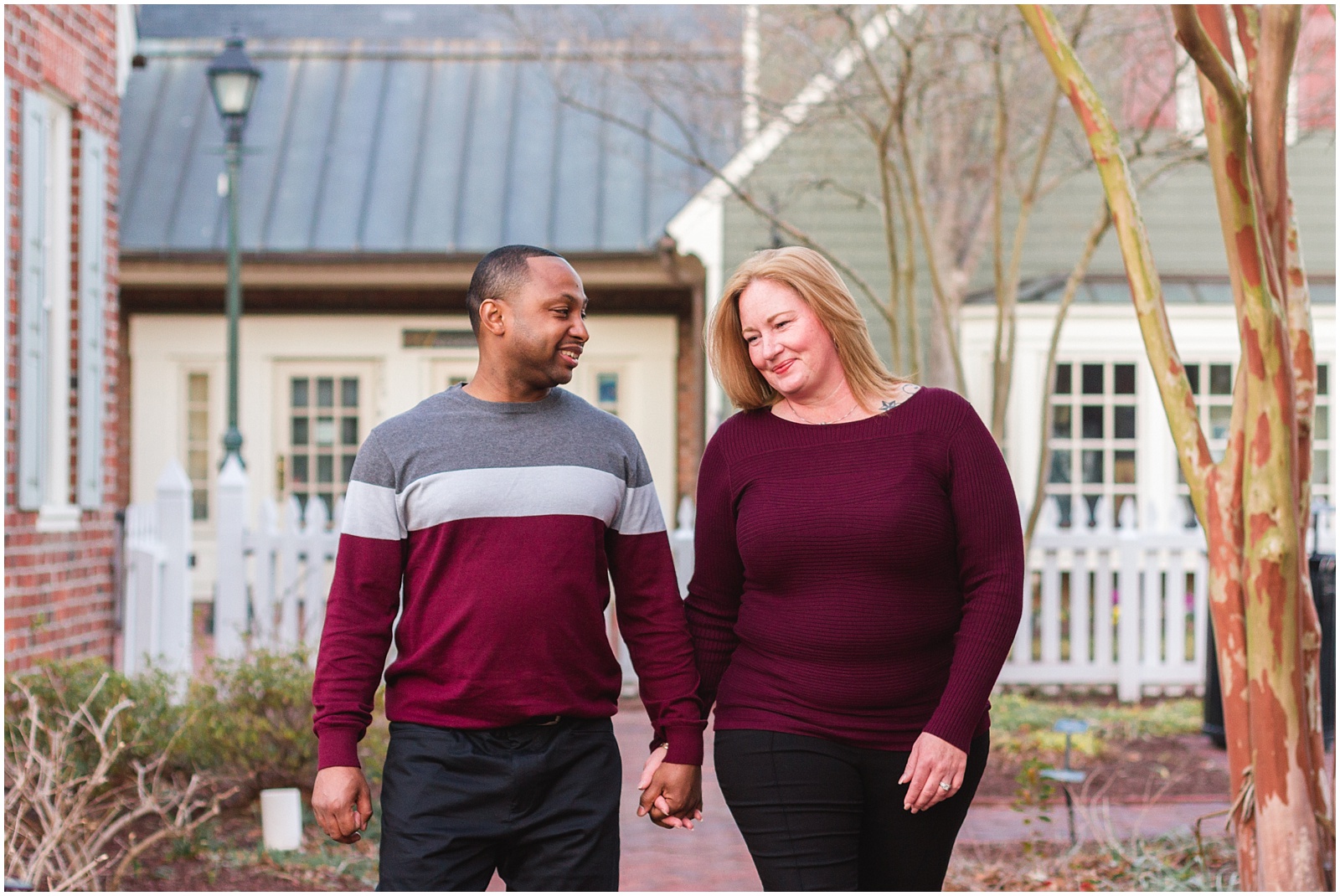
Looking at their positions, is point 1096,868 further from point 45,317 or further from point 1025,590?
point 45,317

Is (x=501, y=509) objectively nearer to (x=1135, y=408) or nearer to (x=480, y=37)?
(x=1135, y=408)

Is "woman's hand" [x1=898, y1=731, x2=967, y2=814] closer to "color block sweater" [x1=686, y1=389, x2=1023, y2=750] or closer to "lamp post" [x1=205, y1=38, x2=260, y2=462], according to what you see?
"color block sweater" [x1=686, y1=389, x2=1023, y2=750]

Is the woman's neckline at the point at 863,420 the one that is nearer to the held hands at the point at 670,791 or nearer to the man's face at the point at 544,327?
the man's face at the point at 544,327

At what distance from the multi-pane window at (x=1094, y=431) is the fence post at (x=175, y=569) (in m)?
6.93

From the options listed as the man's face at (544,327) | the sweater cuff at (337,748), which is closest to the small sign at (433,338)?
the man's face at (544,327)

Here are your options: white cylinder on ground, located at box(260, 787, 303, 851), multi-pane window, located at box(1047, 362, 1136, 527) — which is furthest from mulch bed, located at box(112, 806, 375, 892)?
multi-pane window, located at box(1047, 362, 1136, 527)

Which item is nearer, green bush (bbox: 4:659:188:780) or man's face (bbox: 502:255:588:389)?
man's face (bbox: 502:255:588:389)

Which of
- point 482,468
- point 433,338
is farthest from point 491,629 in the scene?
point 433,338

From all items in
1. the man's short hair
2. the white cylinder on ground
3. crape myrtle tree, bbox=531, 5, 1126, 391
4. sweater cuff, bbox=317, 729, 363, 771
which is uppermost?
crape myrtle tree, bbox=531, 5, 1126, 391

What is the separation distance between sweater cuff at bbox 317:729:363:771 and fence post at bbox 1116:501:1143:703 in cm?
719

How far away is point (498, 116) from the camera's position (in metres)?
13.8

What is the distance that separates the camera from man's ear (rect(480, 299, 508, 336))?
2.57 meters

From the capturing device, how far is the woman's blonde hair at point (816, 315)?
2641mm

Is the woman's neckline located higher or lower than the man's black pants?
higher
